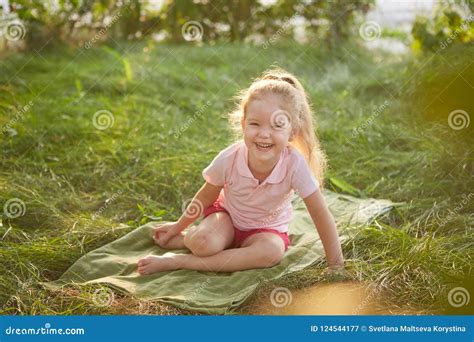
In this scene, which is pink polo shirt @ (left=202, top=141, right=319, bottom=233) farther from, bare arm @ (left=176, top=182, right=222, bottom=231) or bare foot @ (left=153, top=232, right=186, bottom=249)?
bare foot @ (left=153, top=232, right=186, bottom=249)

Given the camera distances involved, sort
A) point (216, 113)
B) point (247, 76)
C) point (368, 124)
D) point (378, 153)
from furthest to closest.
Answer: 1. point (247, 76)
2. point (216, 113)
3. point (368, 124)
4. point (378, 153)

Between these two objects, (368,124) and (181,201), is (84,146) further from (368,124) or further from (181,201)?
(368,124)

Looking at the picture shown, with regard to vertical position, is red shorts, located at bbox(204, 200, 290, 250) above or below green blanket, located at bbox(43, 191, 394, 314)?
above

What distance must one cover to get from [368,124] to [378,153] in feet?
1.17

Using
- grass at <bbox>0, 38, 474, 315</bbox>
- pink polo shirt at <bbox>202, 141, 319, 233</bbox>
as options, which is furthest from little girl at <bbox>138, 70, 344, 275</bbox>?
grass at <bbox>0, 38, 474, 315</bbox>

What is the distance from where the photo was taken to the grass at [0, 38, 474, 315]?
7.48 ft

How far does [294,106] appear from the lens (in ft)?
7.66

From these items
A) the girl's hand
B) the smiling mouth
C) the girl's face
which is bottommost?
the girl's hand

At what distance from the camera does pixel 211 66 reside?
5434 mm

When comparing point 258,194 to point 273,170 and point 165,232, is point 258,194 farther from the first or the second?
point 165,232

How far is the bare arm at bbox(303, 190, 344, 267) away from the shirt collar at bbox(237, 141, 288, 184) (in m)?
0.15

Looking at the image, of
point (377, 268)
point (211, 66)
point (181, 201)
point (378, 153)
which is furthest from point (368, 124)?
point (211, 66)

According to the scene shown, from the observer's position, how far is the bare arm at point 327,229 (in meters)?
2.29

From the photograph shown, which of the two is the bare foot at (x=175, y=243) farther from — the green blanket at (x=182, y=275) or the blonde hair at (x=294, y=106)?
the blonde hair at (x=294, y=106)
